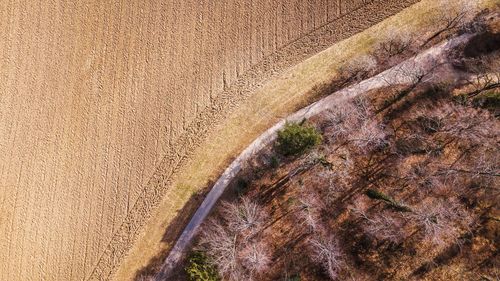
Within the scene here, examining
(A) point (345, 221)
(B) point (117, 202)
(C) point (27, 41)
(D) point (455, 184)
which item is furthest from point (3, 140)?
(D) point (455, 184)

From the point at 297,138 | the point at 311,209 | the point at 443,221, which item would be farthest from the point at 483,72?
the point at 311,209

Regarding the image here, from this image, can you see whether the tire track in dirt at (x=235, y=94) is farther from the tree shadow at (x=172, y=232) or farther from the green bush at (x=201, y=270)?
the green bush at (x=201, y=270)

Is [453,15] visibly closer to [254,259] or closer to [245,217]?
[245,217]

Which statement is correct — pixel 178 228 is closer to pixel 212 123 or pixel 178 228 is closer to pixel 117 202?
pixel 117 202

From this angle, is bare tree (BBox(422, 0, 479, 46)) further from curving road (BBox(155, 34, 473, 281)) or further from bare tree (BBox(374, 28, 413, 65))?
bare tree (BBox(374, 28, 413, 65))

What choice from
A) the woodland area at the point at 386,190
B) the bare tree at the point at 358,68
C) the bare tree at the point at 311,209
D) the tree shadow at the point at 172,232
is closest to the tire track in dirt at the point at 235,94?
the tree shadow at the point at 172,232

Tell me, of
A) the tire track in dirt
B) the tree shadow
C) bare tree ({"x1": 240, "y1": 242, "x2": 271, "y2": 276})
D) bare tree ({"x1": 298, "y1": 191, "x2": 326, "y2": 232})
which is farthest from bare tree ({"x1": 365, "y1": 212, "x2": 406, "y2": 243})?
the tire track in dirt

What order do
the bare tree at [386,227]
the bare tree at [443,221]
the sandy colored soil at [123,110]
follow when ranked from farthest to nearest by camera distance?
the sandy colored soil at [123,110], the bare tree at [386,227], the bare tree at [443,221]
